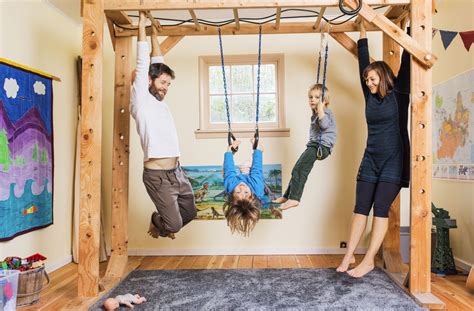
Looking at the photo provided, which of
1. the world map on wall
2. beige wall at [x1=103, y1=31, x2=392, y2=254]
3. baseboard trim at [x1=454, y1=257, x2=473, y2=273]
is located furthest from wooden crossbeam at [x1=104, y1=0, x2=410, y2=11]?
baseboard trim at [x1=454, y1=257, x2=473, y2=273]

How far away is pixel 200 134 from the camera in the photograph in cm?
417

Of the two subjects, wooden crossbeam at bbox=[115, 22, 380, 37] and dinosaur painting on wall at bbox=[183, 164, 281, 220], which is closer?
wooden crossbeam at bbox=[115, 22, 380, 37]

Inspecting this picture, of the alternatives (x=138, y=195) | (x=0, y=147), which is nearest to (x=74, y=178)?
(x=138, y=195)

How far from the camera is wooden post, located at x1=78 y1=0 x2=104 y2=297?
105 inches

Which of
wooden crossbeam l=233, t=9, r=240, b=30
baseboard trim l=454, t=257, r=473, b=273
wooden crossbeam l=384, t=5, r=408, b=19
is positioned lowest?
baseboard trim l=454, t=257, r=473, b=273

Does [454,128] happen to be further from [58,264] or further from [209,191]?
A: [58,264]

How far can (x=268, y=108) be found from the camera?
420cm

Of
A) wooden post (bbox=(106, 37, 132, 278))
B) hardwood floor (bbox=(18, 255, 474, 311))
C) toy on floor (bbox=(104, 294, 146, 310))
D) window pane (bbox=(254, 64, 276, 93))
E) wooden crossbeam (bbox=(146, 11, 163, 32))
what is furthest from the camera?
window pane (bbox=(254, 64, 276, 93))

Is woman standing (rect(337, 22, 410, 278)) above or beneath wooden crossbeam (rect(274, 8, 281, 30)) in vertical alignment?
beneath

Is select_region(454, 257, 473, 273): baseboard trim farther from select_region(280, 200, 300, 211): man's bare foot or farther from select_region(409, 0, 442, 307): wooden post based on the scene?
select_region(280, 200, 300, 211): man's bare foot

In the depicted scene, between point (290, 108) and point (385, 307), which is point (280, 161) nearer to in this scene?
point (290, 108)

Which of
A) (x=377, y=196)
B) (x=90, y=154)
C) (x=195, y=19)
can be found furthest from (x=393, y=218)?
(x=90, y=154)

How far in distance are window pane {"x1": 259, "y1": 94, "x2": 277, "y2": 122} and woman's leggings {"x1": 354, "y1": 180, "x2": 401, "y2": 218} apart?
55.7 inches

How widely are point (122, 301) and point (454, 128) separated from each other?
307cm
